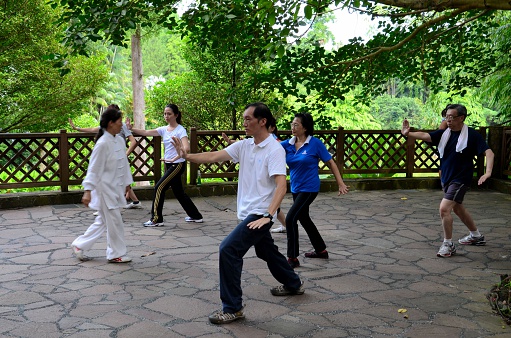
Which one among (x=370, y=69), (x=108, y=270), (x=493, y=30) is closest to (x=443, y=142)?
(x=370, y=69)

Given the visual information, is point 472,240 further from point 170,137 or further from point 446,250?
point 170,137

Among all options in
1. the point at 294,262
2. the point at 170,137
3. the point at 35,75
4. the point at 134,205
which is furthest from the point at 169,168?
the point at 35,75

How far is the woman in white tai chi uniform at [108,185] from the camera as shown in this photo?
6.18 meters

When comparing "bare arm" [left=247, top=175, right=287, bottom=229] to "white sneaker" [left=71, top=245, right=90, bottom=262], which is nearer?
"bare arm" [left=247, top=175, right=287, bottom=229]

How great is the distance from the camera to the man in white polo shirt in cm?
443

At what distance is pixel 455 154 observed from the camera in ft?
21.9

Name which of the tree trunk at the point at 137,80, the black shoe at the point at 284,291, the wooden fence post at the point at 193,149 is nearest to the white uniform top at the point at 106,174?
the black shoe at the point at 284,291

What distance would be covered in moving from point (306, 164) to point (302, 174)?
123 mm

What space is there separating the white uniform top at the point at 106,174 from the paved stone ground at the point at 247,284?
74 cm

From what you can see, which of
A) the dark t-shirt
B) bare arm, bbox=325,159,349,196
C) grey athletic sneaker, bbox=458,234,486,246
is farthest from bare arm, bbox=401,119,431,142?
grey athletic sneaker, bbox=458,234,486,246

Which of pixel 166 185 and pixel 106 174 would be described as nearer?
pixel 106 174

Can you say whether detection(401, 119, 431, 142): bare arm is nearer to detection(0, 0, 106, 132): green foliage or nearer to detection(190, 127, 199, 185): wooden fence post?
detection(190, 127, 199, 185): wooden fence post

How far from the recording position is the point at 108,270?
6.06 meters

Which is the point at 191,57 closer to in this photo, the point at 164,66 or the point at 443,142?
the point at 443,142
